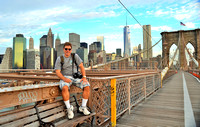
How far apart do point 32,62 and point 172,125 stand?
3869 inches

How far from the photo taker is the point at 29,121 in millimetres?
2135

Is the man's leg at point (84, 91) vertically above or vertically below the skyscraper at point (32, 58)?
below

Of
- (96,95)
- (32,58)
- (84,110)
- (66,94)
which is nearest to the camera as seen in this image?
(66,94)

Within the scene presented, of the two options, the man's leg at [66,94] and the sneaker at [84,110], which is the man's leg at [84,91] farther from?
the man's leg at [66,94]

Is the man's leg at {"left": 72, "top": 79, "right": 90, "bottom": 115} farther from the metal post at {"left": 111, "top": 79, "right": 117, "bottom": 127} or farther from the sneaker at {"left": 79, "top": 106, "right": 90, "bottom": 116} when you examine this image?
the metal post at {"left": 111, "top": 79, "right": 117, "bottom": 127}

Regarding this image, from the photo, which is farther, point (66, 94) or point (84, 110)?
point (84, 110)

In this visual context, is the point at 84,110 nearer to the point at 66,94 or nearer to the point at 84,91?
the point at 84,91

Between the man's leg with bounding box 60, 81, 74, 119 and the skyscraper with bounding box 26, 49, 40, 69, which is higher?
the skyscraper with bounding box 26, 49, 40, 69

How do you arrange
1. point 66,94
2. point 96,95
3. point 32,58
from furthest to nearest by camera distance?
point 32,58, point 96,95, point 66,94

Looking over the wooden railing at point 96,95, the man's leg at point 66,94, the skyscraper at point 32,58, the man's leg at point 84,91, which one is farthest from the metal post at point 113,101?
the skyscraper at point 32,58

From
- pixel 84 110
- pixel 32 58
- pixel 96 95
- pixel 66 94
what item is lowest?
pixel 84 110

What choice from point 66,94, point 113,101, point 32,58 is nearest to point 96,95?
point 113,101

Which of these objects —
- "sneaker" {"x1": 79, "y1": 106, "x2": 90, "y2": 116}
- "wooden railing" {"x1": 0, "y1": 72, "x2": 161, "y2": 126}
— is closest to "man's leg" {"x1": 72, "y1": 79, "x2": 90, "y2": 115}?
"sneaker" {"x1": 79, "y1": 106, "x2": 90, "y2": 116}

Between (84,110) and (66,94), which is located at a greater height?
(66,94)
